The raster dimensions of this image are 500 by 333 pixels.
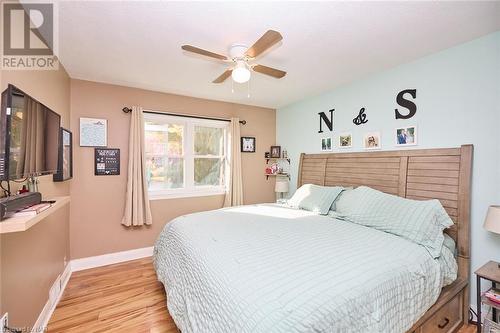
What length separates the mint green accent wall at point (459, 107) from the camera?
1.92 meters

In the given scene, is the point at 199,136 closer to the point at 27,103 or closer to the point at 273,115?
the point at 273,115

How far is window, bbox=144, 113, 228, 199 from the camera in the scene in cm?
351

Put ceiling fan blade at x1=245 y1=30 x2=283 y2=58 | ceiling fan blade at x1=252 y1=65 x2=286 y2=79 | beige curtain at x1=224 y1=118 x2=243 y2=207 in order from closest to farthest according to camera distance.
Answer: ceiling fan blade at x1=245 y1=30 x2=283 y2=58, ceiling fan blade at x1=252 y1=65 x2=286 y2=79, beige curtain at x1=224 y1=118 x2=243 y2=207

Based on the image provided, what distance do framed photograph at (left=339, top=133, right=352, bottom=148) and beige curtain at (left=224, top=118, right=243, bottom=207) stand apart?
65.1 inches

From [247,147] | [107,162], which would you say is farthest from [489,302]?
[107,162]

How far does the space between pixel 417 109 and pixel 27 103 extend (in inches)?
126

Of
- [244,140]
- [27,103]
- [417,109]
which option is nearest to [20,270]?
[27,103]

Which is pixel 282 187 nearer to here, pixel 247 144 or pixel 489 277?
pixel 247 144

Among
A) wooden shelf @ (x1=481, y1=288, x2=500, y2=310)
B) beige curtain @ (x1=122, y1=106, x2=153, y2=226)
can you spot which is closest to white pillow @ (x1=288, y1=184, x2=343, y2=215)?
wooden shelf @ (x1=481, y1=288, x2=500, y2=310)

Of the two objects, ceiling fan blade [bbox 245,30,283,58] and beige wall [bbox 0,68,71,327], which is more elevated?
ceiling fan blade [bbox 245,30,283,58]

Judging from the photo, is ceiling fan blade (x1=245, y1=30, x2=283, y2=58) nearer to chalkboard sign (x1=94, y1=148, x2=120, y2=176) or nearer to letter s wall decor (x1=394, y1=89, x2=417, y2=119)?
letter s wall decor (x1=394, y1=89, x2=417, y2=119)

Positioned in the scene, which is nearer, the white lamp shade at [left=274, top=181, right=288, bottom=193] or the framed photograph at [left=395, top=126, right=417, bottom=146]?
the framed photograph at [left=395, top=126, right=417, bottom=146]

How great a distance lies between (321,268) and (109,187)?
2.98 meters

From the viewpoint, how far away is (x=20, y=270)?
1.56 m
